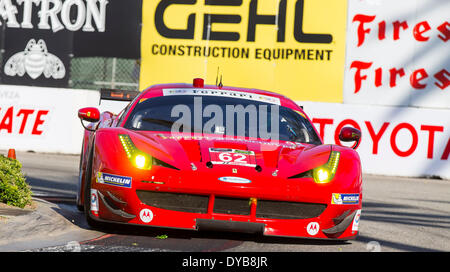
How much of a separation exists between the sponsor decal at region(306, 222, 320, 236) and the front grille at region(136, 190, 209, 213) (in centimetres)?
78

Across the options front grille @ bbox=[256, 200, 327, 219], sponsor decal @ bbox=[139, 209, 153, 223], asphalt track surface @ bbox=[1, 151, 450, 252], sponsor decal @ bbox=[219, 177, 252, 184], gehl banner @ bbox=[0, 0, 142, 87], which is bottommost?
asphalt track surface @ bbox=[1, 151, 450, 252]

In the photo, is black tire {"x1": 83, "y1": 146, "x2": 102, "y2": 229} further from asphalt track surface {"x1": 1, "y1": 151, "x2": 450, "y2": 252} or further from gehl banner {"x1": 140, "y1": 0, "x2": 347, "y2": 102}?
gehl banner {"x1": 140, "y1": 0, "x2": 347, "y2": 102}

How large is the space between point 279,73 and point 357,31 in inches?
66.3

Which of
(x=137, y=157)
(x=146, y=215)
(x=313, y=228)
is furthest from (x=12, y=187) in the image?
(x=313, y=228)

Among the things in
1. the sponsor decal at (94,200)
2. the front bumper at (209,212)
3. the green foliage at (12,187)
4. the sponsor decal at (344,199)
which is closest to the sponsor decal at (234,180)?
the front bumper at (209,212)

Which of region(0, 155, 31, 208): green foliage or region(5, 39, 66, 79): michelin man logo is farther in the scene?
region(5, 39, 66, 79): michelin man logo

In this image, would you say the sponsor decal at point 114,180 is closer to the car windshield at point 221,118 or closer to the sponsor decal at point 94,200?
the sponsor decal at point 94,200

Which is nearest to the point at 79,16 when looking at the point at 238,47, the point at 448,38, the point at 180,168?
the point at 238,47

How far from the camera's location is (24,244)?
6.00 metres

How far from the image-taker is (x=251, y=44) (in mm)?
16812

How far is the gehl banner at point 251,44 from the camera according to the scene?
657 inches

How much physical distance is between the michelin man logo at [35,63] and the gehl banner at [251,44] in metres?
1.68

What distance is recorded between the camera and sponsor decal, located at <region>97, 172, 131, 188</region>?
6254mm

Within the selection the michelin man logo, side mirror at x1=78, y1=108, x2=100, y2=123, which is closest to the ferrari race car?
side mirror at x1=78, y1=108, x2=100, y2=123
